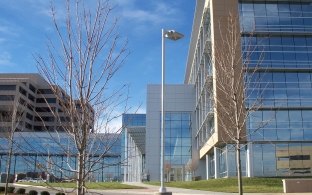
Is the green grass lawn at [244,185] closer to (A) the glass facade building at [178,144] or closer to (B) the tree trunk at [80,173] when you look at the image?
(B) the tree trunk at [80,173]

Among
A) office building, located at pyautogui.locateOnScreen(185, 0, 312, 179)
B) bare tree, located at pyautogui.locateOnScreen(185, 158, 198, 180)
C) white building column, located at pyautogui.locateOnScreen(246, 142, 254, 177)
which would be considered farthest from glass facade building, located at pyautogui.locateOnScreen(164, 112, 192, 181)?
white building column, located at pyautogui.locateOnScreen(246, 142, 254, 177)

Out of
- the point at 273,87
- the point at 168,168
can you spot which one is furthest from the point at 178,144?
the point at 273,87

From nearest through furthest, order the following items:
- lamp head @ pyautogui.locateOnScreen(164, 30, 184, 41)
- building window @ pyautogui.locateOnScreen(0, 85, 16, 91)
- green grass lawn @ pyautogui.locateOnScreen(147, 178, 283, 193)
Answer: lamp head @ pyautogui.locateOnScreen(164, 30, 184, 41)
green grass lawn @ pyautogui.locateOnScreen(147, 178, 283, 193)
building window @ pyautogui.locateOnScreen(0, 85, 16, 91)

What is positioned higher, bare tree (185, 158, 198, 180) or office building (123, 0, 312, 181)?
office building (123, 0, 312, 181)

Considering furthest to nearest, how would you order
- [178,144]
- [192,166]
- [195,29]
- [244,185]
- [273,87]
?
[178,144] → [195,29] → [192,166] → [273,87] → [244,185]

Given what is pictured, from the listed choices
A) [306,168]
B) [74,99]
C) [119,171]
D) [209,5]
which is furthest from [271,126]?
[119,171]

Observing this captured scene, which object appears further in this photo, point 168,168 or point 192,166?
point 168,168

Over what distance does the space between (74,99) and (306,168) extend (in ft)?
131

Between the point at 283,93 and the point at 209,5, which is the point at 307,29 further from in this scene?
the point at 209,5

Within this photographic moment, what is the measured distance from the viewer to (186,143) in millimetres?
67250

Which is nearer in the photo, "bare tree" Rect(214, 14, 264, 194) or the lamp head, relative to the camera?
"bare tree" Rect(214, 14, 264, 194)

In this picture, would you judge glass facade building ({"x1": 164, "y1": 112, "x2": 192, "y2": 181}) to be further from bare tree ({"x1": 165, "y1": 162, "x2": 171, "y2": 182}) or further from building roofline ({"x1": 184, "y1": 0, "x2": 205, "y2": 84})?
building roofline ({"x1": 184, "y1": 0, "x2": 205, "y2": 84})

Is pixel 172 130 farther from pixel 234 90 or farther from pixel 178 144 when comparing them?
pixel 234 90

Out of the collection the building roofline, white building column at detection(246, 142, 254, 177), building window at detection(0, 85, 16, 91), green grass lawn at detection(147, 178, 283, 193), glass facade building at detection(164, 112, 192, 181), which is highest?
building window at detection(0, 85, 16, 91)
